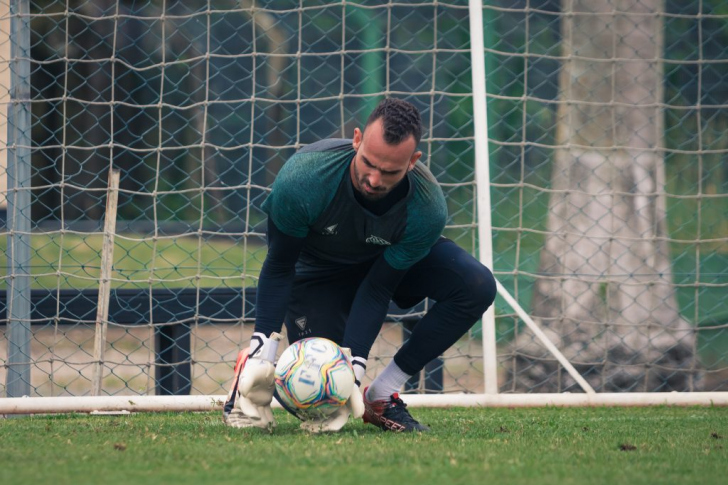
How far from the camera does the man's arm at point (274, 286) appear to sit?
333cm

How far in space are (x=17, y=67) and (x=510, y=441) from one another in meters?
3.25

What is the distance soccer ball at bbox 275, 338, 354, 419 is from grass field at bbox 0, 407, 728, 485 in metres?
0.13

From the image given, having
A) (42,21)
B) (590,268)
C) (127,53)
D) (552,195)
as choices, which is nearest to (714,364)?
(590,268)

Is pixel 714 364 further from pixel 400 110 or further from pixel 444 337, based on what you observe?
pixel 400 110

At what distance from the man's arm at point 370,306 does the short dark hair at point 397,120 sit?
1.99 ft

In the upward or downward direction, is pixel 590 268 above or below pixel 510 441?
above

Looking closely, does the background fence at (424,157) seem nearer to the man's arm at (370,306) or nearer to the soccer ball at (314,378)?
the man's arm at (370,306)

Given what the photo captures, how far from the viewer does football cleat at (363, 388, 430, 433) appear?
3.41m

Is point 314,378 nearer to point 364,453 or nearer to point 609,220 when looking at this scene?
point 364,453

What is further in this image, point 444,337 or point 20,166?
point 20,166

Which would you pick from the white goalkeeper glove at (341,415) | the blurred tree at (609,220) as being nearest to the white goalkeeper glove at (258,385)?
the white goalkeeper glove at (341,415)

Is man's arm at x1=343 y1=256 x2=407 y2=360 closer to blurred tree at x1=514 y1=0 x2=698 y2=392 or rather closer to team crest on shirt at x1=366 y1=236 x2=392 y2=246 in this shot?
team crest on shirt at x1=366 y1=236 x2=392 y2=246

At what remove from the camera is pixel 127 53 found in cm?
571

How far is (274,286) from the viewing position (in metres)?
3.36
